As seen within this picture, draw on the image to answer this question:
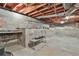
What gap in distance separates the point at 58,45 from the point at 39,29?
0.29 meters

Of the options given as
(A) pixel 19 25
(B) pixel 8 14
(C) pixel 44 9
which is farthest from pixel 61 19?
(B) pixel 8 14

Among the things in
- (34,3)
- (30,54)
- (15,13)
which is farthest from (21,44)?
(34,3)

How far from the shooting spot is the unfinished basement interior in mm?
2039

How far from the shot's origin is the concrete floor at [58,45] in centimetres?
204

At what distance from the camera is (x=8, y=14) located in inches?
80.9

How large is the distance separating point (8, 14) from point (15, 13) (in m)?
0.08

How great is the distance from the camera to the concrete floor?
2038mm

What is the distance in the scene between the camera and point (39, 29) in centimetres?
207

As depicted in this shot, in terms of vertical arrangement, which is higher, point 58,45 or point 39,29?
Answer: point 39,29

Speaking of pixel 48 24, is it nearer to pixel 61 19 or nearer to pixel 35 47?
pixel 61 19

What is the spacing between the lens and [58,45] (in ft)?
6.76

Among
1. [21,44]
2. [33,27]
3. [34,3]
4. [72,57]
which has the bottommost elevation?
[72,57]

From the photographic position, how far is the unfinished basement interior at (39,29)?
2039 mm

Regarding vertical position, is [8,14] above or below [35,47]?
above
